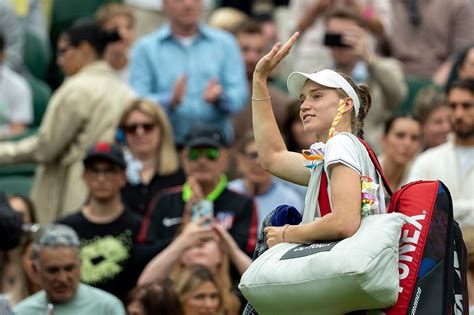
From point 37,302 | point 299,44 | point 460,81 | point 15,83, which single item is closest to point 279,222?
point 37,302

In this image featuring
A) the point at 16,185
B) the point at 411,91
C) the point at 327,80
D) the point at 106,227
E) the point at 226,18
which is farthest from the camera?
the point at 226,18

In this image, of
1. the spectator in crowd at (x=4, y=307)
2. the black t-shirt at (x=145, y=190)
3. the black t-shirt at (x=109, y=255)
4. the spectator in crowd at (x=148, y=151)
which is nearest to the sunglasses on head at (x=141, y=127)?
the spectator in crowd at (x=148, y=151)

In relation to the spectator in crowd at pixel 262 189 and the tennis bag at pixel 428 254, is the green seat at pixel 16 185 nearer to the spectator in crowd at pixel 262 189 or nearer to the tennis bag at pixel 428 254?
the spectator in crowd at pixel 262 189

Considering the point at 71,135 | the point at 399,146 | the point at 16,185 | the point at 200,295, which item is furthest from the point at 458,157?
the point at 16,185

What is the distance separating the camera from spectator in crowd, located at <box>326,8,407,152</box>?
12.5m

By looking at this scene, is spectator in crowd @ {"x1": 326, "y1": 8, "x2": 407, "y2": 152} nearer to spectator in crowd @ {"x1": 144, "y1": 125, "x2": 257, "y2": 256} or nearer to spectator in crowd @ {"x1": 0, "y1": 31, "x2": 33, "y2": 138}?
spectator in crowd @ {"x1": 144, "y1": 125, "x2": 257, "y2": 256}

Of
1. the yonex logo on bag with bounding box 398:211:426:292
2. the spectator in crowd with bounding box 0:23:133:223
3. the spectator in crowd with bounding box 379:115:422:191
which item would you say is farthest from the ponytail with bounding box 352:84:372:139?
the spectator in crowd with bounding box 0:23:133:223

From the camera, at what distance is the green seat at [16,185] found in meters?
12.2

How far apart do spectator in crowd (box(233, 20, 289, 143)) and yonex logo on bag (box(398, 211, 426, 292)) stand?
6546 mm

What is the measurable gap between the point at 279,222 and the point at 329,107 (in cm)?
60

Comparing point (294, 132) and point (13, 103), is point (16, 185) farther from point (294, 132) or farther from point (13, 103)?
point (294, 132)

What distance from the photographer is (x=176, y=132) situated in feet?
39.8

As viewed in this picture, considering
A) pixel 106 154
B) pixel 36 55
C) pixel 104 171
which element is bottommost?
pixel 104 171

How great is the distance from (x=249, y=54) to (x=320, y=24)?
1307mm
